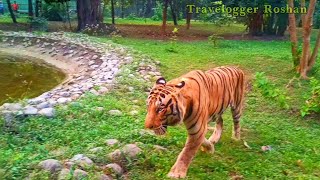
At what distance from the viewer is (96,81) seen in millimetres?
7719

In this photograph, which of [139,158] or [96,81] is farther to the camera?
[96,81]

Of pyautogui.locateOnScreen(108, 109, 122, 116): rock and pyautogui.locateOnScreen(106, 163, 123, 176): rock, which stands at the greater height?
pyautogui.locateOnScreen(108, 109, 122, 116): rock

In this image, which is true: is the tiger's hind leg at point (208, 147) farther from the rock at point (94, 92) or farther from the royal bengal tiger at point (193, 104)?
the rock at point (94, 92)

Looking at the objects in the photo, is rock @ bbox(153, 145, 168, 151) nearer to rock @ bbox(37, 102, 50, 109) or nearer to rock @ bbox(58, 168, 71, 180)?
rock @ bbox(58, 168, 71, 180)

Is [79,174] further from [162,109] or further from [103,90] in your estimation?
[103,90]

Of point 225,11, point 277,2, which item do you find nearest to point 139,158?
point 225,11

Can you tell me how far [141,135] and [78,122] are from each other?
0.94m

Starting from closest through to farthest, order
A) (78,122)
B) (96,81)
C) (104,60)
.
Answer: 1. (78,122)
2. (96,81)
3. (104,60)

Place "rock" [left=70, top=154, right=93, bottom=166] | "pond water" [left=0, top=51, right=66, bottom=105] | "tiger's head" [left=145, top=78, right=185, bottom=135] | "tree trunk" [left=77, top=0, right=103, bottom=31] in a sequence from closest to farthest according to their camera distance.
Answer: "tiger's head" [left=145, top=78, right=185, bottom=135], "rock" [left=70, top=154, right=93, bottom=166], "pond water" [left=0, top=51, right=66, bottom=105], "tree trunk" [left=77, top=0, right=103, bottom=31]

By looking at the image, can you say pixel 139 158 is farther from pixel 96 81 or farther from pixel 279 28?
pixel 279 28

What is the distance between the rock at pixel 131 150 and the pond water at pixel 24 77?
12.6 ft

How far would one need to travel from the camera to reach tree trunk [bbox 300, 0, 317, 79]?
27.3ft

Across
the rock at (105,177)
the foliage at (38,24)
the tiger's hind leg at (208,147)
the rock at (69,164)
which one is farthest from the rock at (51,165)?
the foliage at (38,24)

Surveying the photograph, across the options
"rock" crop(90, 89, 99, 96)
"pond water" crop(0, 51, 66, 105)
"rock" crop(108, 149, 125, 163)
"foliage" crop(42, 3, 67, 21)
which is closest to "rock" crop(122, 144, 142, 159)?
"rock" crop(108, 149, 125, 163)
